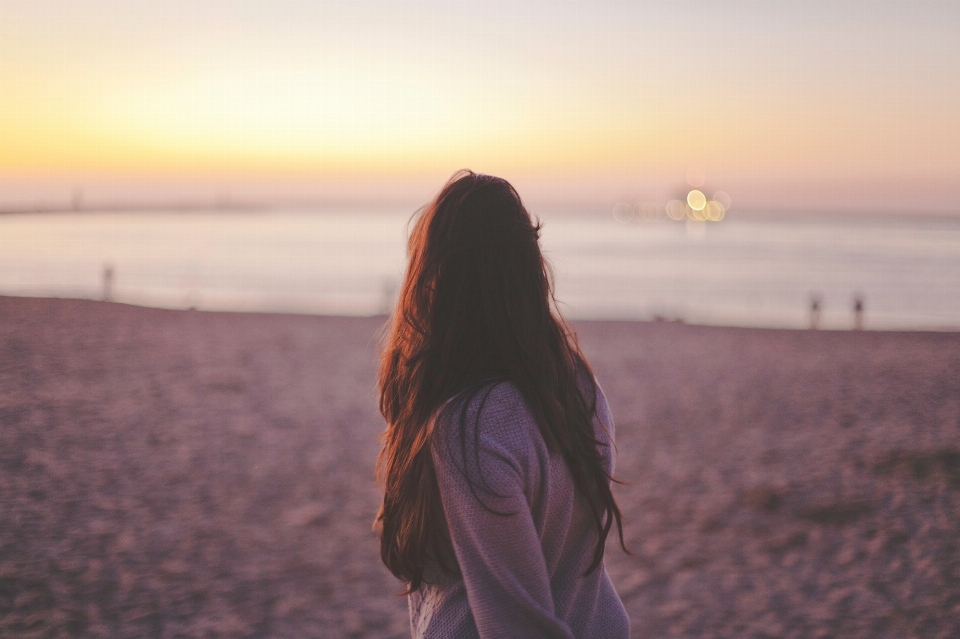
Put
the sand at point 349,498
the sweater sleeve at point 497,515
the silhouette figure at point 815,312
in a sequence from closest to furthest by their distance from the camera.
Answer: the sweater sleeve at point 497,515 → the sand at point 349,498 → the silhouette figure at point 815,312

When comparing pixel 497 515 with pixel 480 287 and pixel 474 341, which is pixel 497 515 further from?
pixel 480 287

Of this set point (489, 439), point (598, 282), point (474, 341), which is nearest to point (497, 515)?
point (489, 439)

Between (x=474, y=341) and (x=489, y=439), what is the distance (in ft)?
0.71

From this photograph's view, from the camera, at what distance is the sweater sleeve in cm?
139

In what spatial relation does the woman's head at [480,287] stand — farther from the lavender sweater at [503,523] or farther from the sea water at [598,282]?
the sea water at [598,282]

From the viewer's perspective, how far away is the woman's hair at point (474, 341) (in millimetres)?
1493

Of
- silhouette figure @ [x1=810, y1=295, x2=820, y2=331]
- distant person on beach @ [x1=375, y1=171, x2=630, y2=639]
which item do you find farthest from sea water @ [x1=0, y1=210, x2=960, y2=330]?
distant person on beach @ [x1=375, y1=171, x2=630, y2=639]

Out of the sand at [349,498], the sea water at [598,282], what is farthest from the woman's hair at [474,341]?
the sea water at [598,282]

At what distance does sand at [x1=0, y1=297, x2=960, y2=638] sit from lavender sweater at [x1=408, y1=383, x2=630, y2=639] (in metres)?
1.50

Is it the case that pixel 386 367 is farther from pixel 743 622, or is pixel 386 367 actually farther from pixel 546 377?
pixel 743 622

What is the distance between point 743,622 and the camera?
4.69 meters

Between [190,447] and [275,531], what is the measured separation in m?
2.61

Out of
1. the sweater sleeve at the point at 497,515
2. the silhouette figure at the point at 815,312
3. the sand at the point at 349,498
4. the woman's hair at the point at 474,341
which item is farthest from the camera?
the silhouette figure at the point at 815,312

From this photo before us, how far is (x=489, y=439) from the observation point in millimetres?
1403
